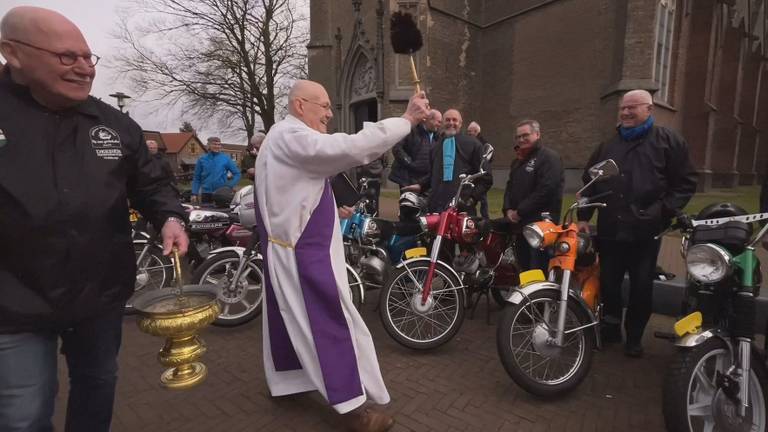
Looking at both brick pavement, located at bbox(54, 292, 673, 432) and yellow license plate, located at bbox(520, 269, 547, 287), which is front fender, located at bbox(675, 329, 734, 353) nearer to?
brick pavement, located at bbox(54, 292, 673, 432)

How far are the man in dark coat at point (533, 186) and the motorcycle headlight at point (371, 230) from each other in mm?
1296

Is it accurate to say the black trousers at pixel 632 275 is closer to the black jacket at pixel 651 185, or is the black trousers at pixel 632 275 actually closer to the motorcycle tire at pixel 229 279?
the black jacket at pixel 651 185

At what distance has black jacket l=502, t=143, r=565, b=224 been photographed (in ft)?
12.6

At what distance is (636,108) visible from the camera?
3.12 m

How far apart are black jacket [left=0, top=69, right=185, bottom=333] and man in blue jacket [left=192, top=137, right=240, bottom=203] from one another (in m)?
5.34

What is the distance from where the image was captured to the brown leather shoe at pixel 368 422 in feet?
7.44

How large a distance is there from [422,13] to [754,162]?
66.8ft

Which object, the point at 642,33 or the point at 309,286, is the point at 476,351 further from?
the point at 642,33

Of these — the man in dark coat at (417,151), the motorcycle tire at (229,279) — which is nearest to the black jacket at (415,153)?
the man in dark coat at (417,151)

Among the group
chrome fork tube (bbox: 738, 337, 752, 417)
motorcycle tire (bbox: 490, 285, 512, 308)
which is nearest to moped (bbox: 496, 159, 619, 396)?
chrome fork tube (bbox: 738, 337, 752, 417)

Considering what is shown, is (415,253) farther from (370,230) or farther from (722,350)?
(722,350)

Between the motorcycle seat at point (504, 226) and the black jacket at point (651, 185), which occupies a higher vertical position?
the black jacket at point (651, 185)

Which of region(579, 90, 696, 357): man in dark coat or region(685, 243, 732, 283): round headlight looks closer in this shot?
region(685, 243, 732, 283): round headlight

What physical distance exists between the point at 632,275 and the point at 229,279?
135 inches
